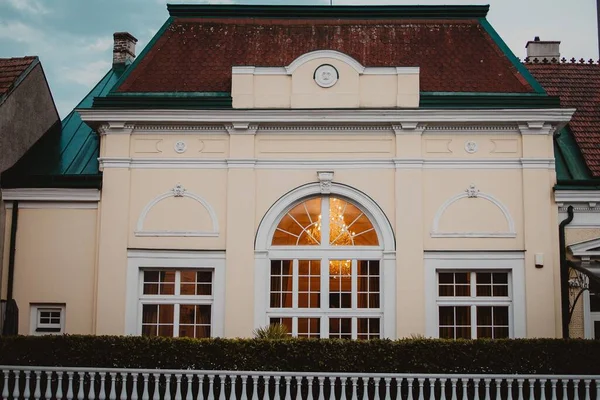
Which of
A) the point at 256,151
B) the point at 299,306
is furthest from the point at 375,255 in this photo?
the point at 256,151

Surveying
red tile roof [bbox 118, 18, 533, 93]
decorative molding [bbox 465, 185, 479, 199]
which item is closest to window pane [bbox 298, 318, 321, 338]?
decorative molding [bbox 465, 185, 479, 199]

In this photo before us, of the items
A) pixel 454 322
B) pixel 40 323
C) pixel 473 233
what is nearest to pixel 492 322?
pixel 454 322

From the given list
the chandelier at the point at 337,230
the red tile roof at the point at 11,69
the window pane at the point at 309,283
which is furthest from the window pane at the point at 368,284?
the red tile roof at the point at 11,69

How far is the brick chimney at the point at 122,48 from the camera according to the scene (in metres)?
23.0

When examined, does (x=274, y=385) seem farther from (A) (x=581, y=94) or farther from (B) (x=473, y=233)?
(A) (x=581, y=94)

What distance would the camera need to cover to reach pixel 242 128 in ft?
56.0

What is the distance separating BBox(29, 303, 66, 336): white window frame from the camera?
17188 millimetres

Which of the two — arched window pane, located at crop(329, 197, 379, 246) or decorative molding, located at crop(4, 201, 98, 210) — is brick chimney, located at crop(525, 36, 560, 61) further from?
decorative molding, located at crop(4, 201, 98, 210)

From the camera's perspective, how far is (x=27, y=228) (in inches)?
688

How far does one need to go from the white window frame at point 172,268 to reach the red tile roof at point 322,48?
3945 mm

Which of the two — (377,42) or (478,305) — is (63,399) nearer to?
(478,305)

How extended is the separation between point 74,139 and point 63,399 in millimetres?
8004

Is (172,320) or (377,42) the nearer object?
(172,320)

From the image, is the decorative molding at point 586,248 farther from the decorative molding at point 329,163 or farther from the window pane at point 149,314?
the window pane at point 149,314
